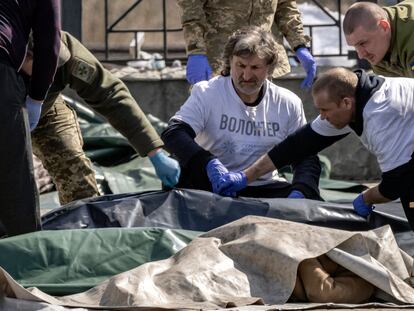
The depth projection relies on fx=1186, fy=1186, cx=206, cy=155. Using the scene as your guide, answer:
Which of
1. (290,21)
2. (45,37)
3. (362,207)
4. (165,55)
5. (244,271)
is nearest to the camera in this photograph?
(244,271)

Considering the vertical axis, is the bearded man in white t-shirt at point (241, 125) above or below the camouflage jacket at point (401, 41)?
below

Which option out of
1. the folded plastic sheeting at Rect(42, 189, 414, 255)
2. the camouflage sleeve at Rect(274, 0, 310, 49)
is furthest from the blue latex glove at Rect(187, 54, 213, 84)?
the folded plastic sheeting at Rect(42, 189, 414, 255)

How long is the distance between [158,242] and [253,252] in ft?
1.80

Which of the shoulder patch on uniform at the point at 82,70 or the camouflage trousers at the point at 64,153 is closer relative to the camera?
the shoulder patch on uniform at the point at 82,70

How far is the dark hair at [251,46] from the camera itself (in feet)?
17.2

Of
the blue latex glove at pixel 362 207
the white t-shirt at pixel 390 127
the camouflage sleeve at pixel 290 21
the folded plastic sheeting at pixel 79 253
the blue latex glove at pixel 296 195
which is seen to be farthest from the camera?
the camouflage sleeve at pixel 290 21

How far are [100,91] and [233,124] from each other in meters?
0.79

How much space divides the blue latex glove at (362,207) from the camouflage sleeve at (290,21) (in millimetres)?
1850

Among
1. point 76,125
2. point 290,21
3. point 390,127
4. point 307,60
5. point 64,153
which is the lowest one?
point 64,153

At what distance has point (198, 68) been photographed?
5891 mm

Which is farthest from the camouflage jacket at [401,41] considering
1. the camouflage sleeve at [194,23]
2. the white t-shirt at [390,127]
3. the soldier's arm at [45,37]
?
the soldier's arm at [45,37]

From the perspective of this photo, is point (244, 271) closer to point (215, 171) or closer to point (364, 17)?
point (215, 171)

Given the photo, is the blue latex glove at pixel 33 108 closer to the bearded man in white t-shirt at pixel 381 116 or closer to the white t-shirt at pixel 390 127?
the bearded man in white t-shirt at pixel 381 116

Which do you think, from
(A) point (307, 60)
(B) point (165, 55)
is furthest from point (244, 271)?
(B) point (165, 55)
